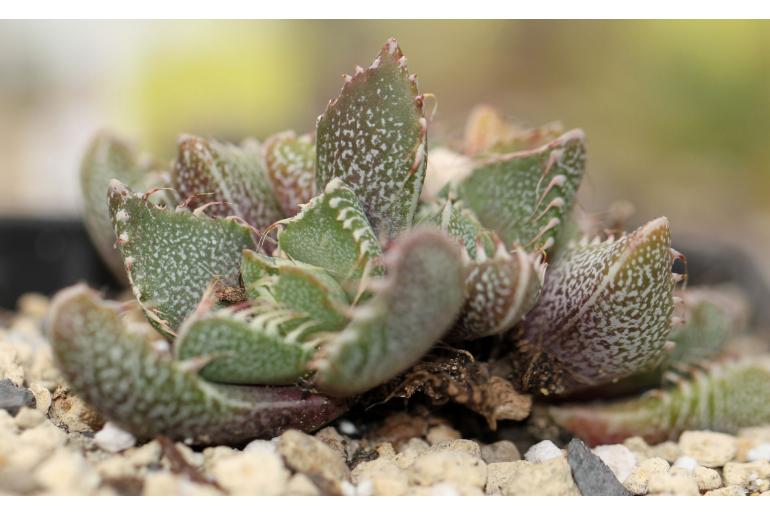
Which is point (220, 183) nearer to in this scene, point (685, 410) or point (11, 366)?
point (11, 366)

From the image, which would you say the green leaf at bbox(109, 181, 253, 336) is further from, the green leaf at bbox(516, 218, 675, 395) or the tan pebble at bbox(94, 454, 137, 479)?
the green leaf at bbox(516, 218, 675, 395)

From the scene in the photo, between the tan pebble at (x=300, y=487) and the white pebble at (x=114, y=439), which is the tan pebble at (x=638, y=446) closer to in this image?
the tan pebble at (x=300, y=487)

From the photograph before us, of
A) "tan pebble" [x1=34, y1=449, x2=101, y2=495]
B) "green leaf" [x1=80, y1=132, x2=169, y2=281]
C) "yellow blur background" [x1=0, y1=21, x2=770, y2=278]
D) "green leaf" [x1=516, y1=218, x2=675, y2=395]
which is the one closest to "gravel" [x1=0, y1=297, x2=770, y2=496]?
"tan pebble" [x1=34, y1=449, x2=101, y2=495]

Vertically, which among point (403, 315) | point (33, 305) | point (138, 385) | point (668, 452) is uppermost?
point (403, 315)

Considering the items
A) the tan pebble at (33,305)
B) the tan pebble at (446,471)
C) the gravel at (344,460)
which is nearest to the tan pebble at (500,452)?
the gravel at (344,460)

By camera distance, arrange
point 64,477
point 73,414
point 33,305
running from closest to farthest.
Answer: point 64,477 < point 73,414 < point 33,305

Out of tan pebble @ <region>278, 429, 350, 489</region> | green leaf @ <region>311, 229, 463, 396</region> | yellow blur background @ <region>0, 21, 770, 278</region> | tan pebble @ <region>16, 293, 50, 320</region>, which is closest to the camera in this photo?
green leaf @ <region>311, 229, 463, 396</region>

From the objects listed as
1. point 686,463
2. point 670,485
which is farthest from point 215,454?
point 686,463
